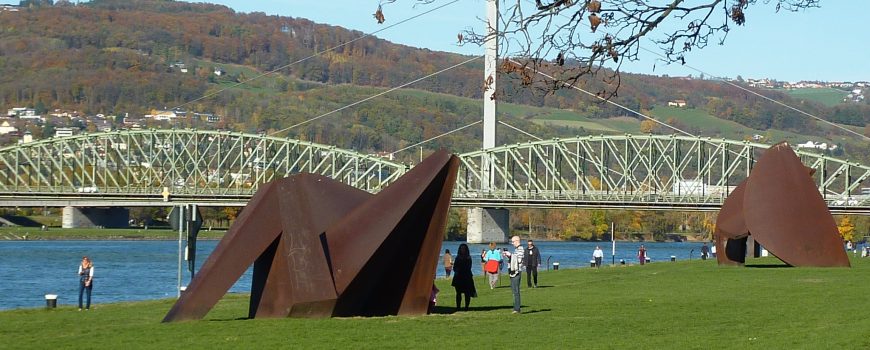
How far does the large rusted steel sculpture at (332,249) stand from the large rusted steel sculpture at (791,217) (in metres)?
22.0

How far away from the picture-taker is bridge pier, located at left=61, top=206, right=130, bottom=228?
136875 millimetres

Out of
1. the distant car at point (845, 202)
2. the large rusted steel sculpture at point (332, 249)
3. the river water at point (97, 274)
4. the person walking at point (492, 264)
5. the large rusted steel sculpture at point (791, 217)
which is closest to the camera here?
the large rusted steel sculpture at point (332, 249)

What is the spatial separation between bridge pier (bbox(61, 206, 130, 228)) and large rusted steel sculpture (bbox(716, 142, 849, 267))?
97.2 metres

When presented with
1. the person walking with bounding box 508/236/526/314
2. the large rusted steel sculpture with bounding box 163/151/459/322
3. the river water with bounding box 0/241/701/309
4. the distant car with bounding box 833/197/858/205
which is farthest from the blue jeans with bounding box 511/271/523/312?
the distant car with bounding box 833/197/858/205

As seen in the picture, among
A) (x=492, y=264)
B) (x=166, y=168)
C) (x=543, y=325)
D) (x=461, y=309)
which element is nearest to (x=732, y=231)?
(x=492, y=264)

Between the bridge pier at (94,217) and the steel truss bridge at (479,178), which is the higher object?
the steel truss bridge at (479,178)

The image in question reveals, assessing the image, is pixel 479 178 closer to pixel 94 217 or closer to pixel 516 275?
pixel 94 217

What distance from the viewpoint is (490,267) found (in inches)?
1342

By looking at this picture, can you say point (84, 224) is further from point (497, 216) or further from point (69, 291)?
point (69, 291)

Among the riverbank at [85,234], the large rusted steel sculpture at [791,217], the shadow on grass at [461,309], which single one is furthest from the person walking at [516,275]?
the riverbank at [85,234]

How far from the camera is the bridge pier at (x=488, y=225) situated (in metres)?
132

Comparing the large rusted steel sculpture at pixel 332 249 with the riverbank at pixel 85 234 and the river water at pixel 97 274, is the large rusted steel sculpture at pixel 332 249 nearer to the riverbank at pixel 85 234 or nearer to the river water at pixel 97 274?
the river water at pixel 97 274

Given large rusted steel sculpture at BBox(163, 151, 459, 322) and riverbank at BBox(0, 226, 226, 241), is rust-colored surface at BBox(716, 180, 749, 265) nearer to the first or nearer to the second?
large rusted steel sculpture at BBox(163, 151, 459, 322)

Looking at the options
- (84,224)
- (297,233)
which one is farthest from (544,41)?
(84,224)
